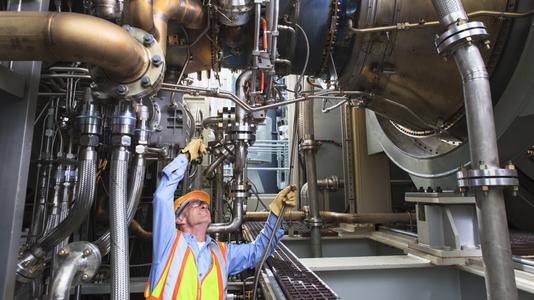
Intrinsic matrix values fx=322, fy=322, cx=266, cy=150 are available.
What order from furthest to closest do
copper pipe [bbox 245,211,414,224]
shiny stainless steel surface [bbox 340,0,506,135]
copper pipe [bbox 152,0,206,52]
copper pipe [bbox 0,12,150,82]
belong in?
1. copper pipe [bbox 245,211,414,224]
2. shiny stainless steel surface [bbox 340,0,506,135]
3. copper pipe [bbox 152,0,206,52]
4. copper pipe [bbox 0,12,150,82]

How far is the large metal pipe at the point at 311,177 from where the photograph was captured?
208 centimetres

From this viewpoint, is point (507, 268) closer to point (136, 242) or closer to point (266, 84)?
point (266, 84)

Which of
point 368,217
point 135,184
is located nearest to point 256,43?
point 135,184

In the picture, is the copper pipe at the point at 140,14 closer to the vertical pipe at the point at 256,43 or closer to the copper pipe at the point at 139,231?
the vertical pipe at the point at 256,43

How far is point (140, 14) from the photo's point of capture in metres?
0.89

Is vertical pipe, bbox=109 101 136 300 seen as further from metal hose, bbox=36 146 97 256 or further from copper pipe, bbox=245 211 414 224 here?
copper pipe, bbox=245 211 414 224

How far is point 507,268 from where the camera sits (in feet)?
2.16

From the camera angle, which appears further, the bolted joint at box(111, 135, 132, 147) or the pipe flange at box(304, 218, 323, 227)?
the pipe flange at box(304, 218, 323, 227)

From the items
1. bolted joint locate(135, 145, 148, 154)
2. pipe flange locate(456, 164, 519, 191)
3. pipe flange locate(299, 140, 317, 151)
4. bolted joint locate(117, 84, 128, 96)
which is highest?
pipe flange locate(299, 140, 317, 151)

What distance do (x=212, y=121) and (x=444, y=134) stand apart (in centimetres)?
114

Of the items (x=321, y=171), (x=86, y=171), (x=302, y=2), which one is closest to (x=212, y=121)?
(x=302, y=2)

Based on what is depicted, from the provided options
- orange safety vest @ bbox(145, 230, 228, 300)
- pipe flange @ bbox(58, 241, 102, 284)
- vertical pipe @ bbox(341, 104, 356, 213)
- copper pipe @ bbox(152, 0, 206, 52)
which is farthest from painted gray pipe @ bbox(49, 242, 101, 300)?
vertical pipe @ bbox(341, 104, 356, 213)

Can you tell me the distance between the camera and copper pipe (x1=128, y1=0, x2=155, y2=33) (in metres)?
0.88

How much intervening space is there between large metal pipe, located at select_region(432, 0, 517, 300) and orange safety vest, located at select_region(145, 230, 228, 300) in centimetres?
76
